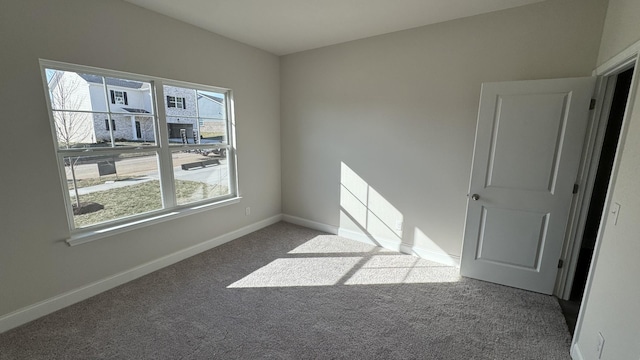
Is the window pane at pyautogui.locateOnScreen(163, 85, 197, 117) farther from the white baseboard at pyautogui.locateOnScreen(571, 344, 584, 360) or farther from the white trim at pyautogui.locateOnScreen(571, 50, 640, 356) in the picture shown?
the white baseboard at pyautogui.locateOnScreen(571, 344, 584, 360)

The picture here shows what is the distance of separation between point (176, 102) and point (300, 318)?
2589 mm

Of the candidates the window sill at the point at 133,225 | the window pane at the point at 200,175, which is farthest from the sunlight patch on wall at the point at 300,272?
the window pane at the point at 200,175

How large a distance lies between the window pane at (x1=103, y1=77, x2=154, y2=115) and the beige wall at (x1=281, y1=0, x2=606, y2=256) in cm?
189

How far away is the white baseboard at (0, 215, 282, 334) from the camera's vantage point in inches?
78.7

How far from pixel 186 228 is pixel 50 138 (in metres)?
1.47

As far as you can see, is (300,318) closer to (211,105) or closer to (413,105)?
(413,105)

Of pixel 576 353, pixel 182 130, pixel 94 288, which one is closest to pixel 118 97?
pixel 182 130

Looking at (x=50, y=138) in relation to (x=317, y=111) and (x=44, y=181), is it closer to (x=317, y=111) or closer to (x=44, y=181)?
(x=44, y=181)

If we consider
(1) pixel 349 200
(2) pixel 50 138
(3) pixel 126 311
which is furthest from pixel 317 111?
(3) pixel 126 311

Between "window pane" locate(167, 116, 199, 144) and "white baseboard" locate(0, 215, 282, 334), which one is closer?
"white baseboard" locate(0, 215, 282, 334)

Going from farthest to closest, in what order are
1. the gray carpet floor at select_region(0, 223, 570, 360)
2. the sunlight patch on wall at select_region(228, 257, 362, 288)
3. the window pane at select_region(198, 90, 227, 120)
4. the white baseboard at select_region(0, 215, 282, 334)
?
the window pane at select_region(198, 90, 227, 120), the sunlight patch on wall at select_region(228, 257, 362, 288), the white baseboard at select_region(0, 215, 282, 334), the gray carpet floor at select_region(0, 223, 570, 360)

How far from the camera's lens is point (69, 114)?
2.20 meters

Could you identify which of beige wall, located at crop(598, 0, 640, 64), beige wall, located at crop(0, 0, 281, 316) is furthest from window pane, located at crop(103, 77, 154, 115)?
beige wall, located at crop(598, 0, 640, 64)

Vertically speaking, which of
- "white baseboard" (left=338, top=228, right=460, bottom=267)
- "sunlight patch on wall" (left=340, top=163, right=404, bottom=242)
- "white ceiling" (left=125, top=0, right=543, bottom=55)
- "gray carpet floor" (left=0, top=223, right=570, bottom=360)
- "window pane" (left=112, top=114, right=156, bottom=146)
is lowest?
"gray carpet floor" (left=0, top=223, right=570, bottom=360)
